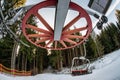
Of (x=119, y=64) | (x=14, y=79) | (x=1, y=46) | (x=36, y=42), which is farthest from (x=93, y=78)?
(x=1, y=46)

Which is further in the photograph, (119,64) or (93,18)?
(119,64)

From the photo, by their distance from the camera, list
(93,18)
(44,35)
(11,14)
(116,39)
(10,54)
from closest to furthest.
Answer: (11,14) < (93,18) < (44,35) < (116,39) < (10,54)

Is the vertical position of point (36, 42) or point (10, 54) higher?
point (36, 42)

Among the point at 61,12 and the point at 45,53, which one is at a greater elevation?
the point at 61,12

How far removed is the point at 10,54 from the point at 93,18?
6.40m

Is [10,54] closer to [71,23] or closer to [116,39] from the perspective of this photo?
[116,39]

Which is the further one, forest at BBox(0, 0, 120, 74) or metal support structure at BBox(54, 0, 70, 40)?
forest at BBox(0, 0, 120, 74)

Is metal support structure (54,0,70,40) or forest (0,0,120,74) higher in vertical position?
metal support structure (54,0,70,40)

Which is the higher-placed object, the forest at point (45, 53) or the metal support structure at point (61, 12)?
the metal support structure at point (61, 12)

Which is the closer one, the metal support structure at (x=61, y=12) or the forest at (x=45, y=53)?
the metal support structure at (x=61, y=12)

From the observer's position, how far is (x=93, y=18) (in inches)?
84.4

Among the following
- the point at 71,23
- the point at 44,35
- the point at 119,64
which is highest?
the point at 71,23

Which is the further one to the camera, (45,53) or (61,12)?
(45,53)

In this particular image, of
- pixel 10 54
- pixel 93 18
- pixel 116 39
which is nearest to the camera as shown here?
pixel 93 18
